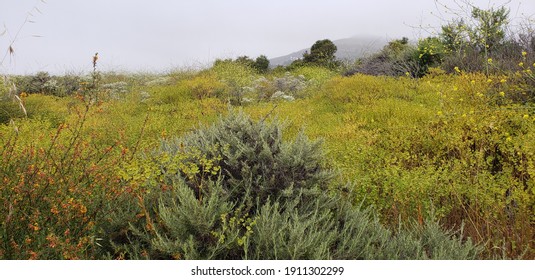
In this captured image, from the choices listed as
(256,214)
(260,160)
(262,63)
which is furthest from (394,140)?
(262,63)

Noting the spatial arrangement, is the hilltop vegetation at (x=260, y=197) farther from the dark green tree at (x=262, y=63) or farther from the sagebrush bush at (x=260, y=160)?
the dark green tree at (x=262, y=63)

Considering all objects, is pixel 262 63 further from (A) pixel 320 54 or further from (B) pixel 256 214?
(B) pixel 256 214

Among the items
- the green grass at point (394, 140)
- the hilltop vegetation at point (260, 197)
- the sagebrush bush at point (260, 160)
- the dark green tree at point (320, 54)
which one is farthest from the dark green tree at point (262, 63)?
the sagebrush bush at point (260, 160)

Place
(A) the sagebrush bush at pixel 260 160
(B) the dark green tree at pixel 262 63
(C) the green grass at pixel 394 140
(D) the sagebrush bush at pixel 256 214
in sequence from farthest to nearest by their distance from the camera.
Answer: (B) the dark green tree at pixel 262 63 → (C) the green grass at pixel 394 140 → (A) the sagebrush bush at pixel 260 160 → (D) the sagebrush bush at pixel 256 214

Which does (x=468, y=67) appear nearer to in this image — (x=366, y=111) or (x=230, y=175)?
(x=366, y=111)

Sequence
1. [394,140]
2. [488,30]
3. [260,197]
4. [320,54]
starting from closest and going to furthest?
[260,197] < [394,140] < [488,30] < [320,54]

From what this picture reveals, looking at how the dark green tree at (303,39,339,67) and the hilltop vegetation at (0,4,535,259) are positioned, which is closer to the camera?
the hilltop vegetation at (0,4,535,259)

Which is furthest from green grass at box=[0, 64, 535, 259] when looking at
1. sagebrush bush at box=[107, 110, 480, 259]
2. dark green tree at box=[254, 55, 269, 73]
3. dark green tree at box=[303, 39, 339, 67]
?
dark green tree at box=[254, 55, 269, 73]

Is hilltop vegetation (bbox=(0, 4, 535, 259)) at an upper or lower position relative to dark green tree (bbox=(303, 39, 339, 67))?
lower

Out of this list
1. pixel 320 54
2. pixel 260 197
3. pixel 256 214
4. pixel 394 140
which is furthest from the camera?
pixel 320 54

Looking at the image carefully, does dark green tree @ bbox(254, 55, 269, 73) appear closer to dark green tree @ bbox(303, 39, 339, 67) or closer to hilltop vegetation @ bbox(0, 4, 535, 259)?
dark green tree @ bbox(303, 39, 339, 67)

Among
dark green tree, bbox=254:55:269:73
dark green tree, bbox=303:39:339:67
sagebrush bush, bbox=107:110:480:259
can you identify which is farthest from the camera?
dark green tree, bbox=254:55:269:73

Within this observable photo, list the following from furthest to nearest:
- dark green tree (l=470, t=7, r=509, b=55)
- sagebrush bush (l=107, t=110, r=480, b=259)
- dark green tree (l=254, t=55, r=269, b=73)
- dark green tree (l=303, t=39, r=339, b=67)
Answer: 1. dark green tree (l=254, t=55, r=269, b=73)
2. dark green tree (l=303, t=39, r=339, b=67)
3. dark green tree (l=470, t=7, r=509, b=55)
4. sagebrush bush (l=107, t=110, r=480, b=259)

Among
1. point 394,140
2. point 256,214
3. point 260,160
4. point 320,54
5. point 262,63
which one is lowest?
point 394,140
